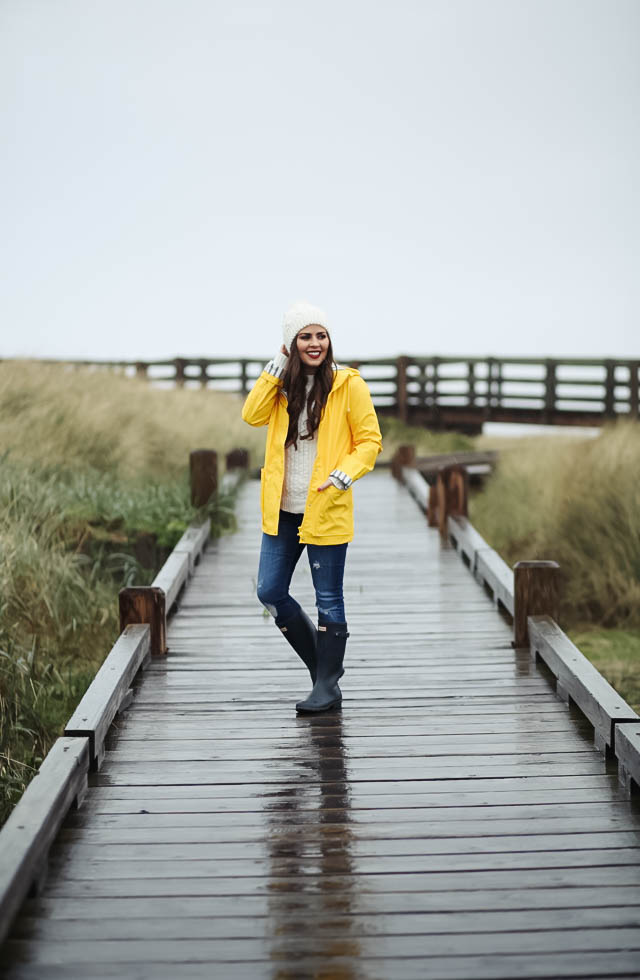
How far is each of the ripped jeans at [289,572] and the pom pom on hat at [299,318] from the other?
77 centimetres

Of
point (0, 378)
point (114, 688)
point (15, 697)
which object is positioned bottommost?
point (15, 697)

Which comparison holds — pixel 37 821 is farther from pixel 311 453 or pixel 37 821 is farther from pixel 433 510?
pixel 433 510

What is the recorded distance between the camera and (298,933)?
314cm

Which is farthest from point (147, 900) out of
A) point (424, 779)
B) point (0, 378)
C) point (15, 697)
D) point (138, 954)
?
point (0, 378)

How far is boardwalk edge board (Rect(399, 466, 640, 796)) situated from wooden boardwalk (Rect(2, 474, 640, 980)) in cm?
9

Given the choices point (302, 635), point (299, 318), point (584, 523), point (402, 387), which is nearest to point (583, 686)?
point (302, 635)

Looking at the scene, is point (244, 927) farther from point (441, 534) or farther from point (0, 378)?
point (0, 378)

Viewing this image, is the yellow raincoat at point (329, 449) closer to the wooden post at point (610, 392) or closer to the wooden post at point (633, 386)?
the wooden post at point (633, 386)

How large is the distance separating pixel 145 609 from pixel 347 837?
8.33 feet

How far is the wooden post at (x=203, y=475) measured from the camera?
9664 millimetres

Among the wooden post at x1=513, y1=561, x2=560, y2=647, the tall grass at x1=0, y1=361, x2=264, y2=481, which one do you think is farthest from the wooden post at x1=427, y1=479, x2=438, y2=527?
the wooden post at x1=513, y1=561, x2=560, y2=647

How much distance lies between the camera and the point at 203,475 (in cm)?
995

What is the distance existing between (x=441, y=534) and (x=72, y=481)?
12.2 ft

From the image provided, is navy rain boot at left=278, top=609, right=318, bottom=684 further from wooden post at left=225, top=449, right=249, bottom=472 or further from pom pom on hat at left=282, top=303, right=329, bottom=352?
wooden post at left=225, top=449, right=249, bottom=472
